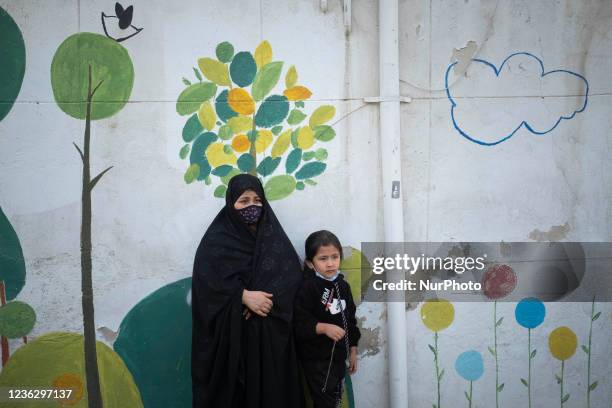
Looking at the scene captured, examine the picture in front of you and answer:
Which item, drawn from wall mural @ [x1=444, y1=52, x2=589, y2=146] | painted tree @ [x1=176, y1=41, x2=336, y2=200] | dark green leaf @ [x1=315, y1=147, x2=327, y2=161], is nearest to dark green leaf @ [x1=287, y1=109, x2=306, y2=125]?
painted tree @ [x1=176, y1=41, x2=336, y2=200]

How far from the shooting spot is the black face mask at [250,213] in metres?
2.71

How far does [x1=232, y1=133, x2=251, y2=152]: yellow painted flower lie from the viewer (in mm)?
3035

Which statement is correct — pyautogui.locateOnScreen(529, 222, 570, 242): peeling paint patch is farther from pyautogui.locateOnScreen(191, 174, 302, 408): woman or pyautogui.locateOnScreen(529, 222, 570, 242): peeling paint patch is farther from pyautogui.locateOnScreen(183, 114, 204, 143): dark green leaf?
pyautogui.locateOnScreen(183, 114, 204, 143): dark green leaf

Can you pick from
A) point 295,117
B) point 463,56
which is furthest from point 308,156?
point 463,56

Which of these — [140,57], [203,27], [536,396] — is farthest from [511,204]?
[140,57]

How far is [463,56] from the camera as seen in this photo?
123 inches

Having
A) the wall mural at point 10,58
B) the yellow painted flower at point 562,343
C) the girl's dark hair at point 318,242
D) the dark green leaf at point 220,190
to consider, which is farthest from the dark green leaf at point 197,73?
the yellow painted flower at point 562,343

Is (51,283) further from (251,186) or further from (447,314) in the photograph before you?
(447,314)

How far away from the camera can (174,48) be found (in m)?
3.05

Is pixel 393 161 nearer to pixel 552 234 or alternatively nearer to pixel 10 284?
pixel 552 234

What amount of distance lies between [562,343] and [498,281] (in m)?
0.58

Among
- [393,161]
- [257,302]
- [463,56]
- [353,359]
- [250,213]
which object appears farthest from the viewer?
[463,56]

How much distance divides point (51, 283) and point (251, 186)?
143cm

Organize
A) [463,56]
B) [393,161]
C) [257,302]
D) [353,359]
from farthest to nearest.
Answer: [463,56]
[393,161]
[353,359]
[257,302]
